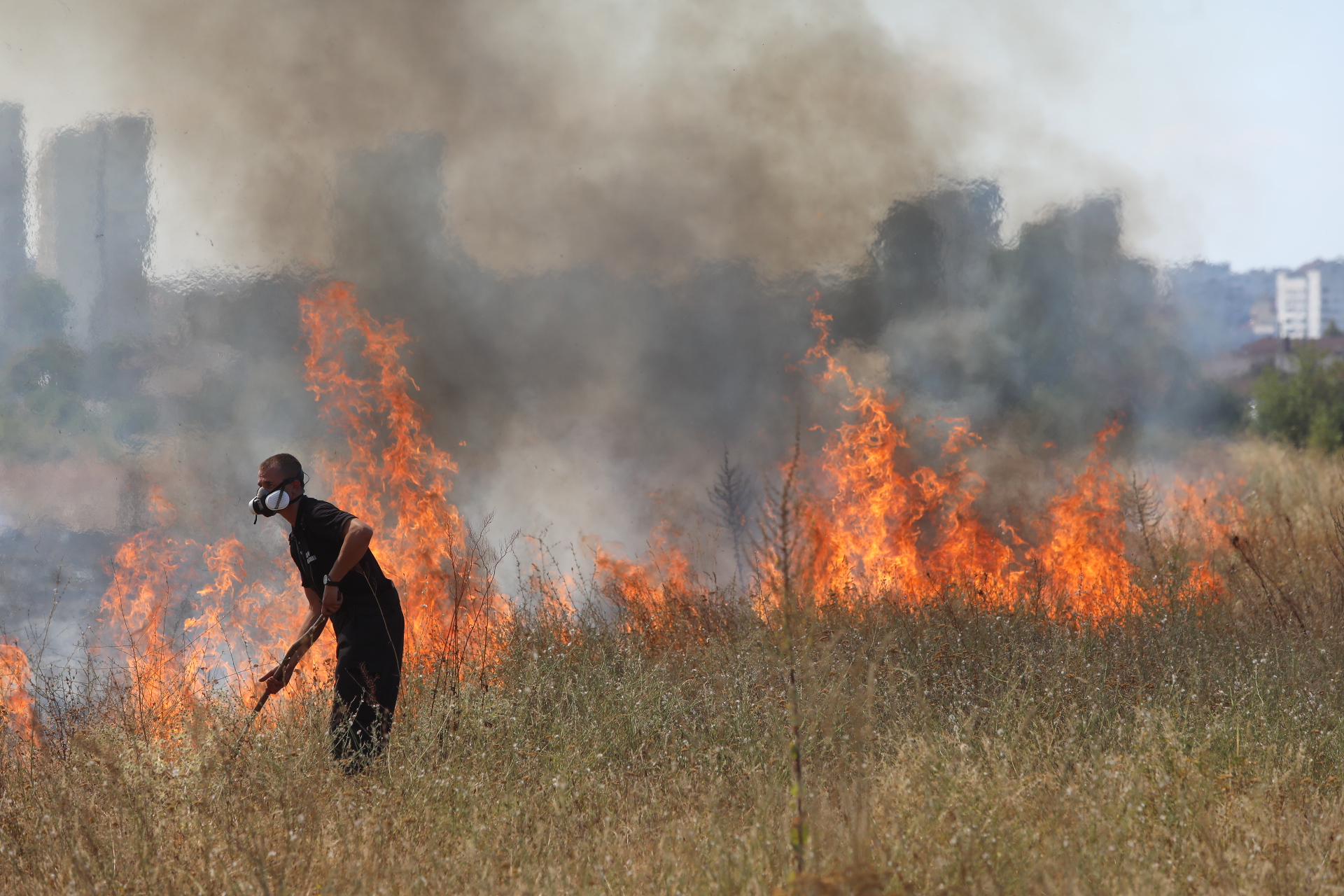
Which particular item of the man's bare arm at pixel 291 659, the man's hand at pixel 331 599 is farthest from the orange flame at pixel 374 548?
the man's hand at pixel 331 599

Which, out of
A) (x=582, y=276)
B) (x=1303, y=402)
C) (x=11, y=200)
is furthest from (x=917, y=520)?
(x=1303, y=402)

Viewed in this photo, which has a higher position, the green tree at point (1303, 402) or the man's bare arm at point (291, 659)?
the green tree at point (1303, 402)

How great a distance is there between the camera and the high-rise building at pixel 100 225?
9.14 metres

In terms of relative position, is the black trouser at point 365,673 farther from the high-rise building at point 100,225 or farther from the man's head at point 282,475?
the high-rise building at point 100,225

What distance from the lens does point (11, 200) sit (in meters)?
9.13

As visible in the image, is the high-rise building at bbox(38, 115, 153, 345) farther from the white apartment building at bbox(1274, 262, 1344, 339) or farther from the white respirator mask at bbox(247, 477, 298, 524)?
the white apartment building at bbox(1274, 262, 1344, 339)

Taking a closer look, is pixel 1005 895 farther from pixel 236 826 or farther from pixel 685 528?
pixel 685 528

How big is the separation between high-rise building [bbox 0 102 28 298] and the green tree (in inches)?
792

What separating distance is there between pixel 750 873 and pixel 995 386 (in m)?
8.19

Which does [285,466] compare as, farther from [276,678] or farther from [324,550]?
[276,678]

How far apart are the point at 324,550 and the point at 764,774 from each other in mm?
2545

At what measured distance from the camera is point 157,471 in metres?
9.34

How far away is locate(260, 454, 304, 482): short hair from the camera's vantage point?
16.2 ft

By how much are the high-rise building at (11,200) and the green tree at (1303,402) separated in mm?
20111
